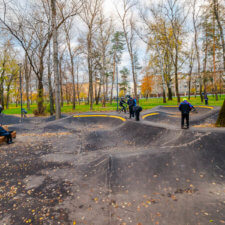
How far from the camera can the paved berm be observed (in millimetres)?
3354

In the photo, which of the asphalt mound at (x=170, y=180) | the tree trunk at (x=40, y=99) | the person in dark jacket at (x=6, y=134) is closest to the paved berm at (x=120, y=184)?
the asphalt mound at (x=170, y=180)

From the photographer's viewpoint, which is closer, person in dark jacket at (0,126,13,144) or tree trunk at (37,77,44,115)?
person in dark jacket at (0,126,13,144)

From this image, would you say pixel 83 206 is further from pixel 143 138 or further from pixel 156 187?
pixel 143 138

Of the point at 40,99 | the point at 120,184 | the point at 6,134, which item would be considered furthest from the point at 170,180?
the point at 40,99

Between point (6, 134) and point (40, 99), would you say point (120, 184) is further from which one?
point (40, 99)

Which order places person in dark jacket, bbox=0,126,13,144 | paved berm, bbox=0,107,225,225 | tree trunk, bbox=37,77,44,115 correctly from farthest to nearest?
1. tree trunk, bbox=37,77,44,115
2. person in dark jacket, bbox=0,126,13,144
3. paved berm, bbox=0,107,225,225

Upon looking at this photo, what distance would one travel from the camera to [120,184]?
4.50 metres

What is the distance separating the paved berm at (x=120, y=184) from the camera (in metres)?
3.35

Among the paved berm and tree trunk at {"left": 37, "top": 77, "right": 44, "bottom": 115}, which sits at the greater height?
tree trunk at {"left": 37, "top": 77, "right": 44, "bottom": 115}

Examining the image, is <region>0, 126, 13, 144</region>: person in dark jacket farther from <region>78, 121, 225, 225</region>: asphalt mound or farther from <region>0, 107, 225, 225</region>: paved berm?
<region>78, 121, 225, 225</region>: asphalt mound

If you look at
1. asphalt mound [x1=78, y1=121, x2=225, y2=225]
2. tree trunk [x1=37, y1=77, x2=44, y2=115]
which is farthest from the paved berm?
tree trunk [x1=37, y1=77, x2=44, y2=115]

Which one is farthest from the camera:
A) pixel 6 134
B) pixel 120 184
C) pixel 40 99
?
pixel 40 99

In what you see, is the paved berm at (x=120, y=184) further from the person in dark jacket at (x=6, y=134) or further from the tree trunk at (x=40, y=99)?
the tree trunk at (x=40, y=99)

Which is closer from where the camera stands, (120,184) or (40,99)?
(120,184)
